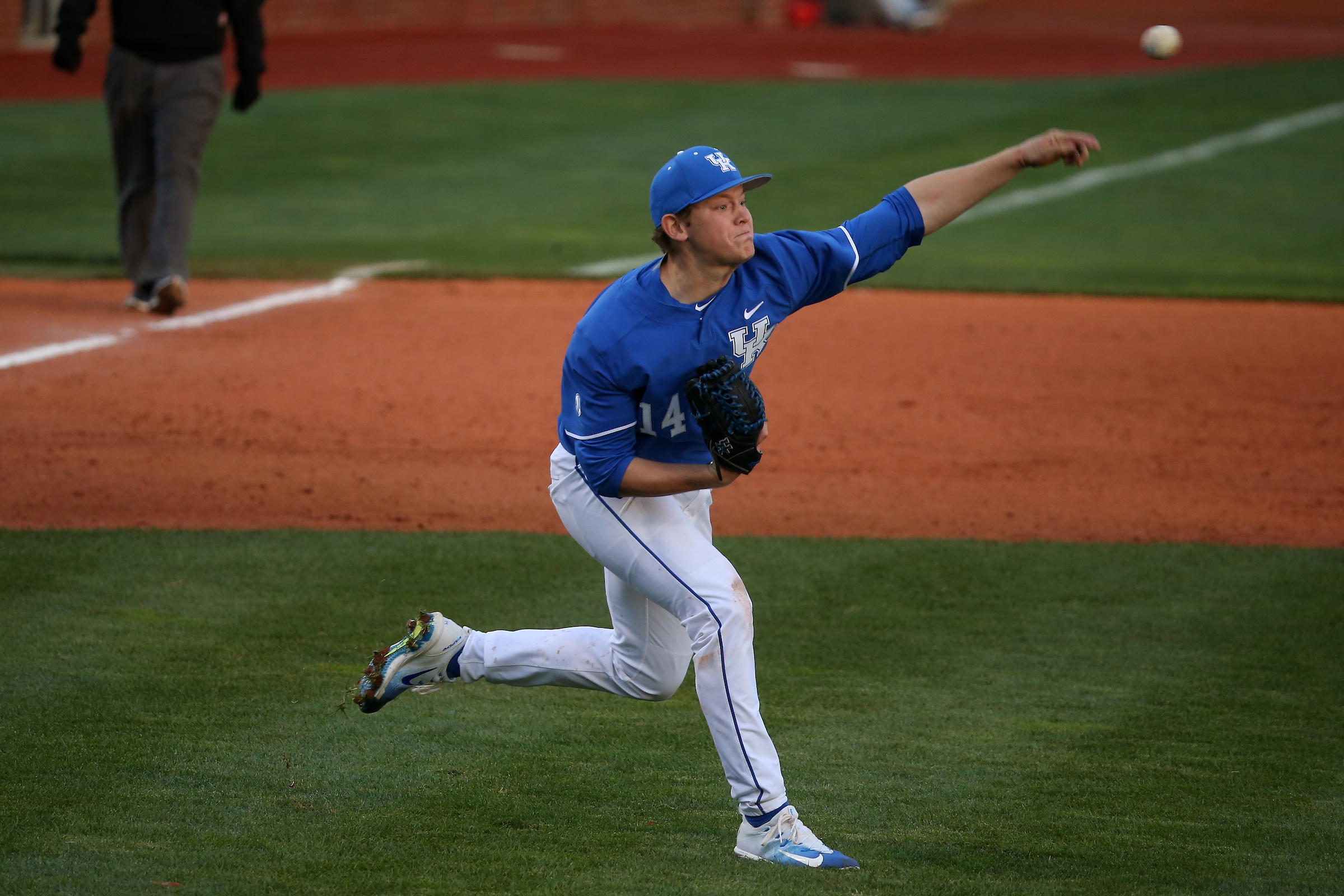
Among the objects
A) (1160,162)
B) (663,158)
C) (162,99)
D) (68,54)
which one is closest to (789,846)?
(162,99)

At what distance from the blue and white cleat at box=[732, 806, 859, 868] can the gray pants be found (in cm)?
732

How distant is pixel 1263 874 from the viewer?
398 cm

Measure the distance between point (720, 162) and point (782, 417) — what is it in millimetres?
4910

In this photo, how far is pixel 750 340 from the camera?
4.30m

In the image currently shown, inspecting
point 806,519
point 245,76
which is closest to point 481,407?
point 806,519

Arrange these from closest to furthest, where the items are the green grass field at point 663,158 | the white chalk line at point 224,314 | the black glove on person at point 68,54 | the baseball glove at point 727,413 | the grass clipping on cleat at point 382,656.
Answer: the baseball glove at point 727,413 → the grass clipping on cleat at point 382,656 → the white chalk line at point 224,314 → the black glove on person at point 68,54 → the green grass field at point 663,158

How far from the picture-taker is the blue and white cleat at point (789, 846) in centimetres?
395

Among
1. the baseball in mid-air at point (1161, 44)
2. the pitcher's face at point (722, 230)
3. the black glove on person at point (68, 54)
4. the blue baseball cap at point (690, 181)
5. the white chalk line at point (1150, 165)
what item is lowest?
the white chalk line at point (1150, 165)

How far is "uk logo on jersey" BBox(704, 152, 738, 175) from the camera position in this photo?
13.6ft

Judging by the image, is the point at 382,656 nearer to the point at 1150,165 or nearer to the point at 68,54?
the point at 68,54

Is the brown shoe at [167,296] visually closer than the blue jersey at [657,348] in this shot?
No

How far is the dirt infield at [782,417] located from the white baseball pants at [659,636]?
2.52 meters

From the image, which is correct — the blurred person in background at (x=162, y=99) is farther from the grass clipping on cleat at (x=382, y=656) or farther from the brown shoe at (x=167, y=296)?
the grass clipping on cleat at (x=382, y=656)

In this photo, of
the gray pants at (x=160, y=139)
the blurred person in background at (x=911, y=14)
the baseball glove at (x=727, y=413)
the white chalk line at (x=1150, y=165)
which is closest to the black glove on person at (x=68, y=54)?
the gray pants at (x=160, y=139)
